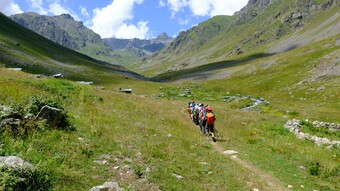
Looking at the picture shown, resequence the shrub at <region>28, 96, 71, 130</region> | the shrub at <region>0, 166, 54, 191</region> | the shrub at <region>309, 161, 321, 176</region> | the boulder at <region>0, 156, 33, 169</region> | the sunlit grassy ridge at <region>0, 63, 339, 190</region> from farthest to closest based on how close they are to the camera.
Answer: the shrub at <region>309, 161, 321, 176</region> < the shrub at <region>28, 96, 71, 130</region> < the sunlit grassy ridge at <region>0, 63, 339, 190</region> < the boulder at <region>0, 156, 33, 169</region> < the shrub at <region>0, 166, 54, 191</region>

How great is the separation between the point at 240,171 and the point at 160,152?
14.1 ft

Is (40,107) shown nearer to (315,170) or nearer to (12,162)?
(12,162)

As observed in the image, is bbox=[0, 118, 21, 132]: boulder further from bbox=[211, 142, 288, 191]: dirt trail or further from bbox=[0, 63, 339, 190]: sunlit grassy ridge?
bbox=[211, 142, 288, 191]: dirt trail

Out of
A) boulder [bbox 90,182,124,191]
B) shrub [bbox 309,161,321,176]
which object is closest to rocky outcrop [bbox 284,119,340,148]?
shrub [bbox 309,161,321,176]

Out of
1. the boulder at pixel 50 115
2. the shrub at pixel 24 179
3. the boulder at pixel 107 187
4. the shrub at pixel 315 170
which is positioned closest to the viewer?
the shrub at pixel 24 179

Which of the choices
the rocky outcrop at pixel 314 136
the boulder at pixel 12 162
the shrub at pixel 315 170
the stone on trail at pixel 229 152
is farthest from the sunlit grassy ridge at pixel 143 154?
the rocky outcrop at pixel 314 136

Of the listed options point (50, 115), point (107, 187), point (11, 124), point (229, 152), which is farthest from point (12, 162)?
point (229, 152)

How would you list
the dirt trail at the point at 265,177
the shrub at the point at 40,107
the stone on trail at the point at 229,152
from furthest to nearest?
1. the stone on trail at the point at 229,152
2. the shrub at the point at 40,107
3. the dirt trail at the point at 265,177

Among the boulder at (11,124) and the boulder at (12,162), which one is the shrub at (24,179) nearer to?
the boulder at (12,162)

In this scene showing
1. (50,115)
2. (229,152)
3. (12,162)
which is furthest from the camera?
(229,152)

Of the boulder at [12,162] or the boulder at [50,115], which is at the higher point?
the boulder at [50,115]

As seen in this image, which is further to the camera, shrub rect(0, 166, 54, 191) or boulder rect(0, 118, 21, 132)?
boulder rect(0, 118, 21, 132)

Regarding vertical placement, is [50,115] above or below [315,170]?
above

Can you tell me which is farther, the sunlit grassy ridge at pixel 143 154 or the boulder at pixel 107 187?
the sunlit grassy ridge at pixel 143 154
